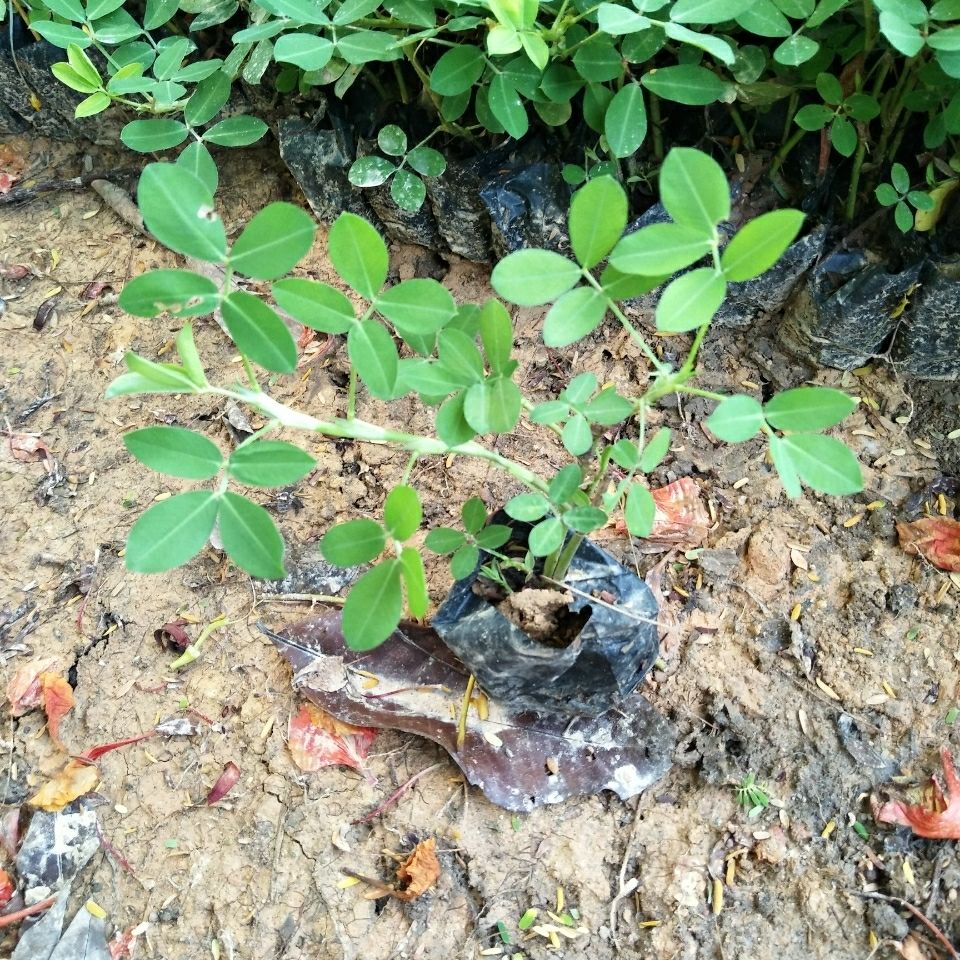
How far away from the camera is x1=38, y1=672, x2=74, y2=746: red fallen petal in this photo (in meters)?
1.49

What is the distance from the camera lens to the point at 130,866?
4.53 ft

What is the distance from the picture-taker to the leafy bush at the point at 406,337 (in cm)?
82

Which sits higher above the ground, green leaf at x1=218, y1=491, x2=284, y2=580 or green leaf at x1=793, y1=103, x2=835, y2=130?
green leaf at x1=793, y1=103, x2=835, y2=130

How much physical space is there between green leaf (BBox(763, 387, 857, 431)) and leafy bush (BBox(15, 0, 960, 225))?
0.47 metres

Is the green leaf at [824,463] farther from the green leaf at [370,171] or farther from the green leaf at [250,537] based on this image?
the green leaf at [370,171]

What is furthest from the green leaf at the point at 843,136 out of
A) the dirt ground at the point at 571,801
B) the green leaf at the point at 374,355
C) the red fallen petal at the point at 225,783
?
the red fallen petal at the point at 225,783

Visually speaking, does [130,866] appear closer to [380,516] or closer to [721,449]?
[380,516]

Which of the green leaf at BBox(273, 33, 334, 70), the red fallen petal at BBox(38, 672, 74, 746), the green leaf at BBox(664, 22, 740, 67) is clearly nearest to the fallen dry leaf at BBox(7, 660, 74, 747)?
the red fallen petal at BBox(38, 672, 74, 746)

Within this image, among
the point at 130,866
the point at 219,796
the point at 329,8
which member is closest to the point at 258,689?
the point at 219,796

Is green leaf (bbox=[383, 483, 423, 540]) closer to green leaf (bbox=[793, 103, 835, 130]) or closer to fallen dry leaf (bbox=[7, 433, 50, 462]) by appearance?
green leaf (bbox=[793, 103, 835, 130])

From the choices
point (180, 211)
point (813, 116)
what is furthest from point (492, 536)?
point (813, 116)

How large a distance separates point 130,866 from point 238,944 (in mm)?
235

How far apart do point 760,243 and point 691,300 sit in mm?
84

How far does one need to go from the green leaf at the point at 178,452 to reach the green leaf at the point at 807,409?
2.02ft
